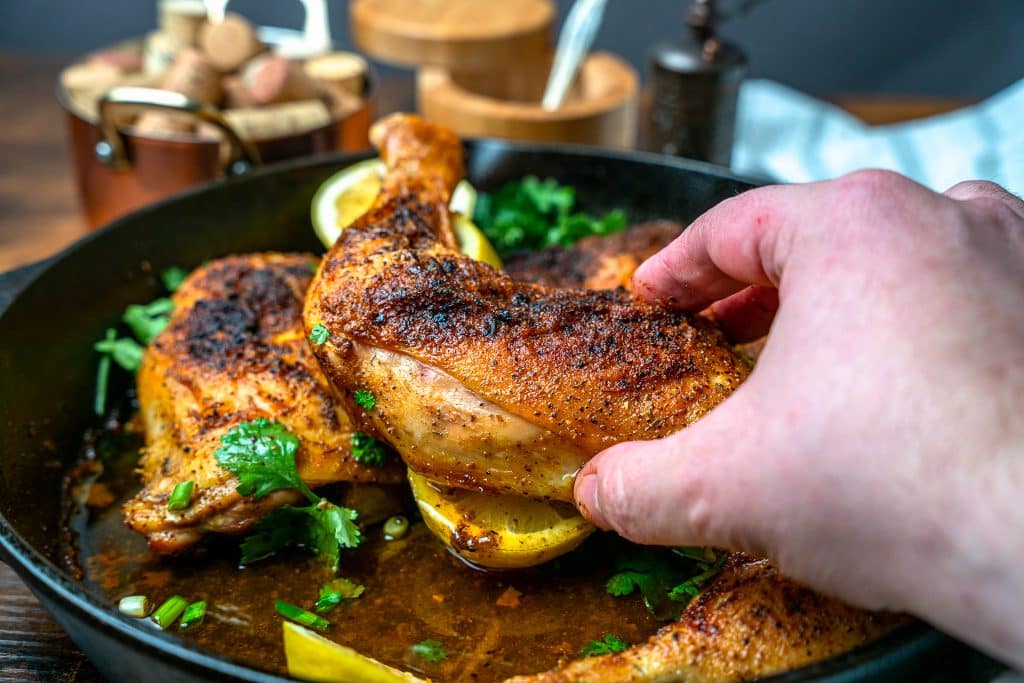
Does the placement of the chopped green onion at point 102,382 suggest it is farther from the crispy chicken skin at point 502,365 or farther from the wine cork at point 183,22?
Result: the wine cork at point 183,22

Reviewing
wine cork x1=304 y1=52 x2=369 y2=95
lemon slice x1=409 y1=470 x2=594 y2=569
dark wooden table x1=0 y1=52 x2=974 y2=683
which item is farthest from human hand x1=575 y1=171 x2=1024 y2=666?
wine cork x1=304 y1=52 x2=369 y2=95

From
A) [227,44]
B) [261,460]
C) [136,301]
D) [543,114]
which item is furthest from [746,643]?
[227,44]

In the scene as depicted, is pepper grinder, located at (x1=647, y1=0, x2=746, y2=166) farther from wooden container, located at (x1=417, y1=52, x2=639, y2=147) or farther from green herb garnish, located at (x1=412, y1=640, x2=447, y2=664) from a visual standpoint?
green herb garnish, located at (x1=412, y1=640, x2=447, y2=664)

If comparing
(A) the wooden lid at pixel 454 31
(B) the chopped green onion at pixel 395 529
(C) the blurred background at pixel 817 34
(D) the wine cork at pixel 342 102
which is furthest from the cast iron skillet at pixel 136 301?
(C) the blurred background at pixel 817 34

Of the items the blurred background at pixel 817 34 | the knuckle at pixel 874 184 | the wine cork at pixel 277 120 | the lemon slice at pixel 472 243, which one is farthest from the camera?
the blurred background at pixel 817 34

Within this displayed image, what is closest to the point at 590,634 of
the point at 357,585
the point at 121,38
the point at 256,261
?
the point at 357,585
